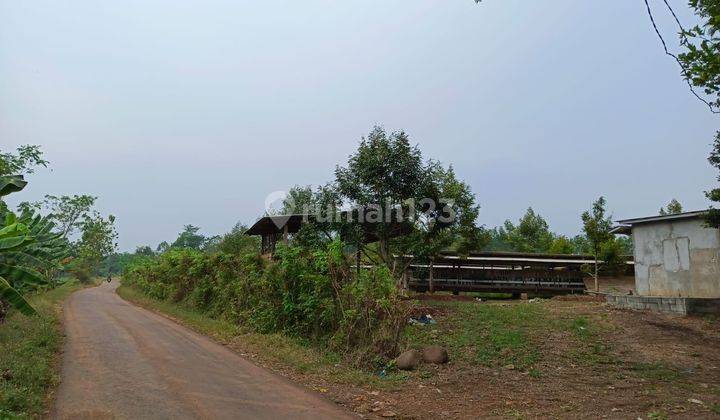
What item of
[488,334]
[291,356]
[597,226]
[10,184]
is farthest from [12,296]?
[597,226]

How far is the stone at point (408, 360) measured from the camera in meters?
8.23

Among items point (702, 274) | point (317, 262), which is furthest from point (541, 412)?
point (702, 274)

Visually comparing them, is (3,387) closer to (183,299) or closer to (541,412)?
(541,412)

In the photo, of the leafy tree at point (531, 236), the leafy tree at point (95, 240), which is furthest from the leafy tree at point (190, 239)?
the leafy tree at point (531, 236)

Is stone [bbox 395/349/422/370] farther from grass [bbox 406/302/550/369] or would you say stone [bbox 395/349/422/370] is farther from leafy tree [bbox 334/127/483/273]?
leafy tree [bbox 334/127/483/273]

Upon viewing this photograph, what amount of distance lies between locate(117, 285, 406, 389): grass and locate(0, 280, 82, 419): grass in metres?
3.45

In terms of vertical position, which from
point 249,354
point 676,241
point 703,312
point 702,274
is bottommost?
point 249,354

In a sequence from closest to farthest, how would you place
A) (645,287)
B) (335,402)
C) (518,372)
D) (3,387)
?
1. (3,387)
2. (335,402)
3. (518,372)
4. (645,287)

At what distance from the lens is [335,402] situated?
6.71m

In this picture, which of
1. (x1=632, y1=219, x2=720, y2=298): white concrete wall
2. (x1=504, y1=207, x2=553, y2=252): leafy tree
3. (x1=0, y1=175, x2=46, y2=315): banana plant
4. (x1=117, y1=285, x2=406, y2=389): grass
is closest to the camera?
(x1=0, y1=175, x2=46, y2=315): banana plant

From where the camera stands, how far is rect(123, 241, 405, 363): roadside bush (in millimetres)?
8984

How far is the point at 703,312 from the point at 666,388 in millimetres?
7215

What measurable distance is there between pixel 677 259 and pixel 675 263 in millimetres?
136

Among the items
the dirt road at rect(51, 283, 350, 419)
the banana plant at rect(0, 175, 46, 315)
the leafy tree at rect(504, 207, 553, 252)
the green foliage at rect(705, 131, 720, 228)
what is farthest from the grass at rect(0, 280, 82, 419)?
the leafy tree at rect(504, 207, 553, 252)
